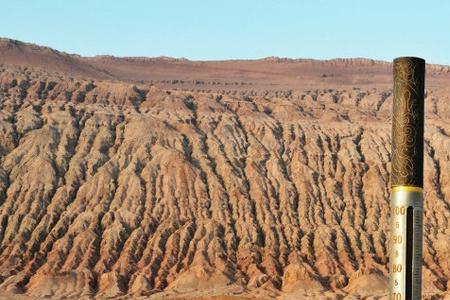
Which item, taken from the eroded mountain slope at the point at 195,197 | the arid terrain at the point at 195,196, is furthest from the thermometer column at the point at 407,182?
the eroded mountain slope at the point at 195,197

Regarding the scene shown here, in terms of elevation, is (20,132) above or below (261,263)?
above

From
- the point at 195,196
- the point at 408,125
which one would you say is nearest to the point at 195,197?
the point at 195,196

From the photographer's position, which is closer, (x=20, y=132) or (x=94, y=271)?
(x=94, y=271)

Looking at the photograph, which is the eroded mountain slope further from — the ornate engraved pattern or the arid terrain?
the ornate engraved pattern

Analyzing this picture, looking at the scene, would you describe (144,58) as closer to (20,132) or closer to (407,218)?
(20,132)

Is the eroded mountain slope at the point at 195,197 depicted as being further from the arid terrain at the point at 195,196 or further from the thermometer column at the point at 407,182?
the thermometer column at the point at 407,182

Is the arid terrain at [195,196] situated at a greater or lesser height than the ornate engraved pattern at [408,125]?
lesser

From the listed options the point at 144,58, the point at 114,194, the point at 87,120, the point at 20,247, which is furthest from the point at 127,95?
the point at 144,58
